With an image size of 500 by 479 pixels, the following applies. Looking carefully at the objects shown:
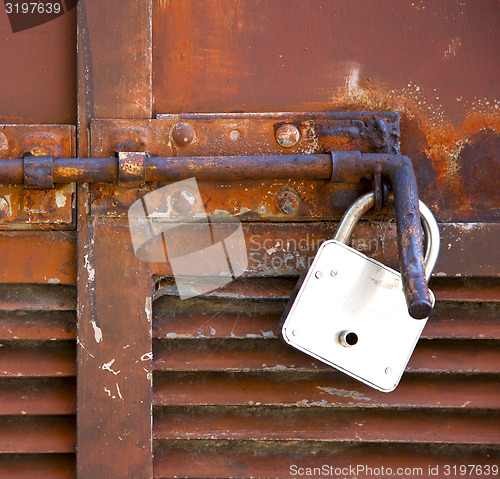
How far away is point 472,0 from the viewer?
86 centimetres

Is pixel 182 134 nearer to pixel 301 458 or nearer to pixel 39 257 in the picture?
pixel 39 257

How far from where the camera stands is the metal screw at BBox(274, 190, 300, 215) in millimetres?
814

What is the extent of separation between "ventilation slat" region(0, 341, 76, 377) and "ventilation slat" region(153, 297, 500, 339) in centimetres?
14

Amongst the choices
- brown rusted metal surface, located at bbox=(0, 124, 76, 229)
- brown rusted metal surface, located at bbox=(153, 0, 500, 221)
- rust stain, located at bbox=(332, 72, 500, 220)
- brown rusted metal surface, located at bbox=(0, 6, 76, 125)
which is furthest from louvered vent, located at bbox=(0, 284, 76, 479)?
rust stain, located at bbox=(332, 72, 500, 220)

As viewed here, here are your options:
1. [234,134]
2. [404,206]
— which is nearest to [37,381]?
[234,134]

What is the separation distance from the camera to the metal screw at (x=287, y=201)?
32.0 inches

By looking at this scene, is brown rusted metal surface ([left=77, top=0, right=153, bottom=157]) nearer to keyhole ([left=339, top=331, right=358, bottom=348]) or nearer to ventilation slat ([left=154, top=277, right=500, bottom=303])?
ventilation slat ([left=154, top=277, right=500, bottom=303])

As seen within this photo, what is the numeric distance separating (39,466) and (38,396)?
109mm

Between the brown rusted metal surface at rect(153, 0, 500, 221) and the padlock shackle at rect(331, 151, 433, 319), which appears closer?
the padlock shackle at rect(331, 151, 433, 319)

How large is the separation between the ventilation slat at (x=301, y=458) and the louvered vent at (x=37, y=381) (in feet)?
0.50

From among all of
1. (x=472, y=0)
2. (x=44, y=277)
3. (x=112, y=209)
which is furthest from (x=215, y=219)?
(x=472, y=0)

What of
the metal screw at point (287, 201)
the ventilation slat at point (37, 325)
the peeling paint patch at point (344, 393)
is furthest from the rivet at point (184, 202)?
the peeling paint patch at point (344, 393)

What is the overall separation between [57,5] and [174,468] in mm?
737

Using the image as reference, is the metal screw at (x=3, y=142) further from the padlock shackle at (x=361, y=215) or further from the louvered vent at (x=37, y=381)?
the padlock shackle at (x=361, y=215)
